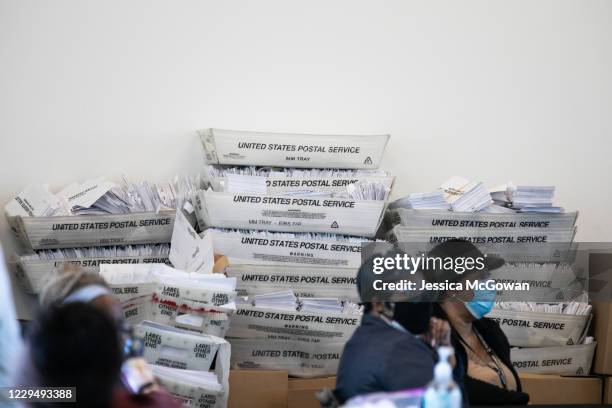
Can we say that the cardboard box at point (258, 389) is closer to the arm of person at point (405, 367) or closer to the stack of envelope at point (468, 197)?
the stack of envelope at point (468, 197)

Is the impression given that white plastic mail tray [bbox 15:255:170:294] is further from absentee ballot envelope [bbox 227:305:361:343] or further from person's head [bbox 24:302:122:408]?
person's head [bbox 24:302:122:408]

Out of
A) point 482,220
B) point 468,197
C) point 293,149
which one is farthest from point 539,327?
point 293,149

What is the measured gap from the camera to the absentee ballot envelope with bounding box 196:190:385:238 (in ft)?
12.8

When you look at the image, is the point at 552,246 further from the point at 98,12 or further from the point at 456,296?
the point at 98,12

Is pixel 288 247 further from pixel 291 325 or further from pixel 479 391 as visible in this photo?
pixel 479 391

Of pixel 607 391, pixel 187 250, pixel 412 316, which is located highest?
pixel 187 250

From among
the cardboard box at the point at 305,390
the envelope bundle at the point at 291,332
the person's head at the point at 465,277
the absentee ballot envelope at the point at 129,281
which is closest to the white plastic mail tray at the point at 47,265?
the absentee ballot envelope at the point at 129,281

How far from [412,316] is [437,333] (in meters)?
0.19

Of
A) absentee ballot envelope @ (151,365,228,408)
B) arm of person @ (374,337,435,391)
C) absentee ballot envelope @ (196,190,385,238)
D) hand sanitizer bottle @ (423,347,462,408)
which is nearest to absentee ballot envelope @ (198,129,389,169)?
absentee ballot envelope @ (196,190,385,238)

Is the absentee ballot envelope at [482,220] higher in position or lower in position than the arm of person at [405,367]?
higher

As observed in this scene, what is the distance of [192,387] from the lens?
3236 millimetres

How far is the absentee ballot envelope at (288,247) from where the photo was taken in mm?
3943

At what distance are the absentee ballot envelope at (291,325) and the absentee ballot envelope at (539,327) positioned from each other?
0.75 meters

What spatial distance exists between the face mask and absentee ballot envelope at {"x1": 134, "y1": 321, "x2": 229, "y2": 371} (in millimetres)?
1007
